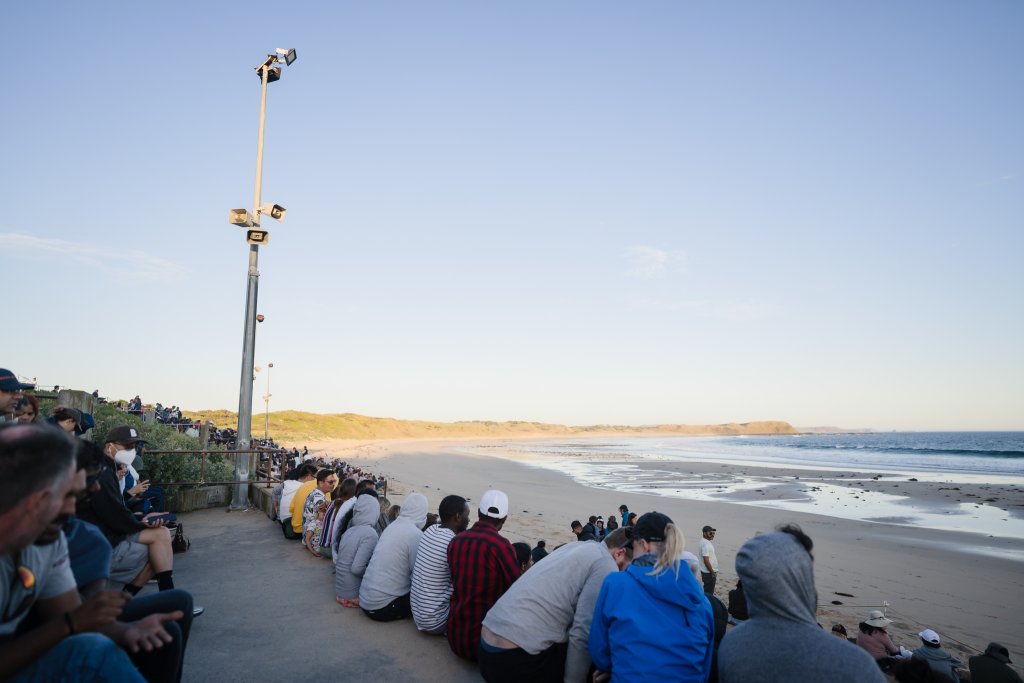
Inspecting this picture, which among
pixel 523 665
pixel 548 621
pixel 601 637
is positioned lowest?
pixel 523 665

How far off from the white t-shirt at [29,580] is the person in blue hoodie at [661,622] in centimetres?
→ 253

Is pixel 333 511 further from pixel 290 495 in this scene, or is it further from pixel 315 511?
pixel 290 495

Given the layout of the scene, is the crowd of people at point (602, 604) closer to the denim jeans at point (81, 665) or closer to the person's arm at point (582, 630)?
the person's arm at point (582, 630)

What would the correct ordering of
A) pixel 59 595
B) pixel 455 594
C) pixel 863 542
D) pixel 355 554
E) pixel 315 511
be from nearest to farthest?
pixel 59 595
pixel 455 594
pixel 355 554
pixel 315 511
pixel 863 542

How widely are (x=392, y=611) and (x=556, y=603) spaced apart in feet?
6.28

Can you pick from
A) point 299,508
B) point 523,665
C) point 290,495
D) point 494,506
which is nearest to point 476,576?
point 494,506

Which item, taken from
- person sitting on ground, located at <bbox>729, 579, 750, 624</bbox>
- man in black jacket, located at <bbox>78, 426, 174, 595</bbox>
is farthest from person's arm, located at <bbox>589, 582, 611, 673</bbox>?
person sitting on ground, located at <bbox>729, 579, 750, 624</bbox>

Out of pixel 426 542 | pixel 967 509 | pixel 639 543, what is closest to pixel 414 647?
pixel 426 542

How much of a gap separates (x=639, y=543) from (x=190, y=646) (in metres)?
3.55

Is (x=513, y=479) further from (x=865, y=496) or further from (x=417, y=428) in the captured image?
(x=417, y=428)

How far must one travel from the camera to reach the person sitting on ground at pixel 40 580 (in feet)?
5.78

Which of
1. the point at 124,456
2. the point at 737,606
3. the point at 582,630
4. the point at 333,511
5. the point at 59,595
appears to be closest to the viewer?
the point at 59,595

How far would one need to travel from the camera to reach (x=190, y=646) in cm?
431

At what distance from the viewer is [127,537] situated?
425 cm
